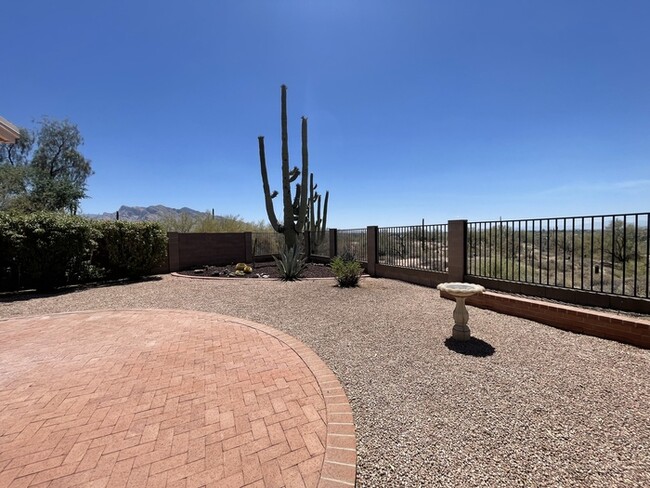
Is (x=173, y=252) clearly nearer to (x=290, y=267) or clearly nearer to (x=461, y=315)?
(x=290, y=267)

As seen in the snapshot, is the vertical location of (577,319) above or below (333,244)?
below

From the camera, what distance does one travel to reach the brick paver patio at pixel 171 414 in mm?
2055

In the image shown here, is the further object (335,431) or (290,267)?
(290,267)

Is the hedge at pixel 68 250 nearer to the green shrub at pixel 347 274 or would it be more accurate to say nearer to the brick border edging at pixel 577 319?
the green shrub at pixel 347 274

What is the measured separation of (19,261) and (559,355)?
12.3 metres

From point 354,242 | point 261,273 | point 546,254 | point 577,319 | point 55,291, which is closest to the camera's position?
point 577,319

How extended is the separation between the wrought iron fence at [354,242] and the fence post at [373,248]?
297 millimetres

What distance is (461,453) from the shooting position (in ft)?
7.06

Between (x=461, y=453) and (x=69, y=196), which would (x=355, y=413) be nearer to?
(x=461, y=453)

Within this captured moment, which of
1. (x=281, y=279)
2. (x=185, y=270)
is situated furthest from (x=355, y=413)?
(x=185, y=270)

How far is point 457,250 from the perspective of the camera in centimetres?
738

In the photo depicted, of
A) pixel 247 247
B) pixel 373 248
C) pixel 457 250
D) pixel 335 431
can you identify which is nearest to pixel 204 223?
pixel 247 247

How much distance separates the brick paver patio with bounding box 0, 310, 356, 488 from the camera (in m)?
2.05

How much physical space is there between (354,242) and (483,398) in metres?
9.56
